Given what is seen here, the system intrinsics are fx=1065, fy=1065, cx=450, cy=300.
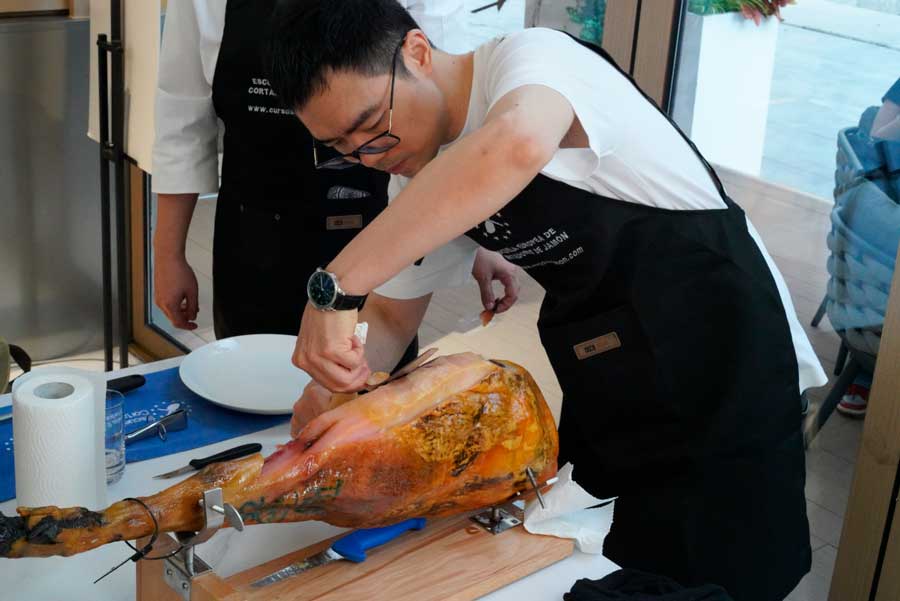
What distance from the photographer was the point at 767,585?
60.9 inches

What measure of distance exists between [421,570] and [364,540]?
7 cm

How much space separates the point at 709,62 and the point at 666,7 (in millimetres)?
148

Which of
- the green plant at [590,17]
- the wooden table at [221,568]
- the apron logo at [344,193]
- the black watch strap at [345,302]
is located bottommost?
the wooden table at [221,568]

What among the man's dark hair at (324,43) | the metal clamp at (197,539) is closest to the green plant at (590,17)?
the man's dark hair at (324,43)

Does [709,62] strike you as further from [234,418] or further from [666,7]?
[234,418]

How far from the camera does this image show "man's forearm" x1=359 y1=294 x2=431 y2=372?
5.43 feet

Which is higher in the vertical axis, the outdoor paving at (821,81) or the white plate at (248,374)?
the outdoor paving at (821,81)

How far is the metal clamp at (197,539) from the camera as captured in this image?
42.2 inches

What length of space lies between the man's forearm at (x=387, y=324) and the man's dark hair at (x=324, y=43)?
18.8 inches

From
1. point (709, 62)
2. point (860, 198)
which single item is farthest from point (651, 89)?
point (860, 198)

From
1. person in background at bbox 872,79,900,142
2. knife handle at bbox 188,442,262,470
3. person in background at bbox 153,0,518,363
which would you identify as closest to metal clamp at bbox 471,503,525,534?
knife handle at bbox 188,442,262,470

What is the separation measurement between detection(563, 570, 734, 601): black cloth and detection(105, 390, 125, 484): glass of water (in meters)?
0.61

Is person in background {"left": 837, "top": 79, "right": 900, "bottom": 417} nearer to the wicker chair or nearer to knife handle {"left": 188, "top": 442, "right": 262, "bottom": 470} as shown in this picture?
the wicker chair

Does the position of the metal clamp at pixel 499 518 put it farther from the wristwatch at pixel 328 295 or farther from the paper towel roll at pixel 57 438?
the paper towel roll at pixel 57 438
